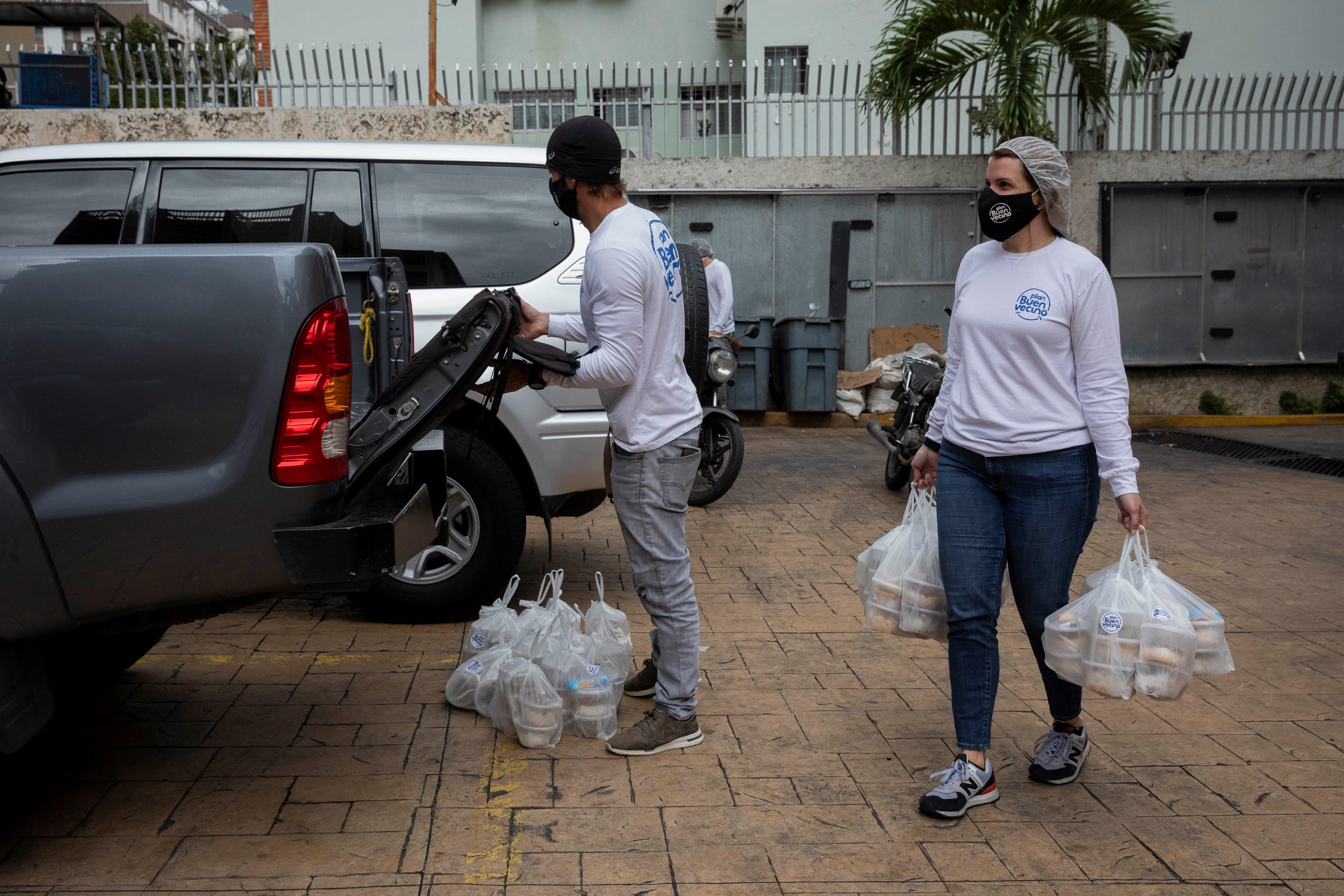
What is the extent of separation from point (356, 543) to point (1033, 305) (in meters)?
1.97

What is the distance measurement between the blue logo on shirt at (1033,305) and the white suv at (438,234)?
215 centimetres

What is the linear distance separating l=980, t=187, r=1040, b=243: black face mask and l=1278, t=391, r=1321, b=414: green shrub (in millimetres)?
12293

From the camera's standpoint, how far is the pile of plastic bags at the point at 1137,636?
3.09 meters

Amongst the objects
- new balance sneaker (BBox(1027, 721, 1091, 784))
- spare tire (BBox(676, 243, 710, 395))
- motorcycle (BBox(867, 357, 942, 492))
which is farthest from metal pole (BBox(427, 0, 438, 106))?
new balance sneaker (BBox(1027, 721, 1091, 784))

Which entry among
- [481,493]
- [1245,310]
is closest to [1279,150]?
[1245,310]

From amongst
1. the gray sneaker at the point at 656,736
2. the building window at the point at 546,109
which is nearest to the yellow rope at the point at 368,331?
the gray sneaker at the point at 656,736

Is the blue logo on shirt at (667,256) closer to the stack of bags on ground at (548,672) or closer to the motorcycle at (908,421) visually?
the stack of bags on ground at (548,672)

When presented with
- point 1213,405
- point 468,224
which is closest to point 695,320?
Result: point 468,224

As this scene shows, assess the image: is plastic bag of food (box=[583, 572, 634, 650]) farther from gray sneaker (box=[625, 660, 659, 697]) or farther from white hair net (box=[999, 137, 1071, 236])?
white hair net (box=[999, 137, 1071, 236])

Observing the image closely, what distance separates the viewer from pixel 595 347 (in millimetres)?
3584

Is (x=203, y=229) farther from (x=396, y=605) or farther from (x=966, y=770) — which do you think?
(x=966, y=770)

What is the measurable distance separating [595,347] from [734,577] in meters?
2.81

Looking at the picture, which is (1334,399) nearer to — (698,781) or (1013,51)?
(1013,51)

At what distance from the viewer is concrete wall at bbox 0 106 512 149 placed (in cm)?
1093
